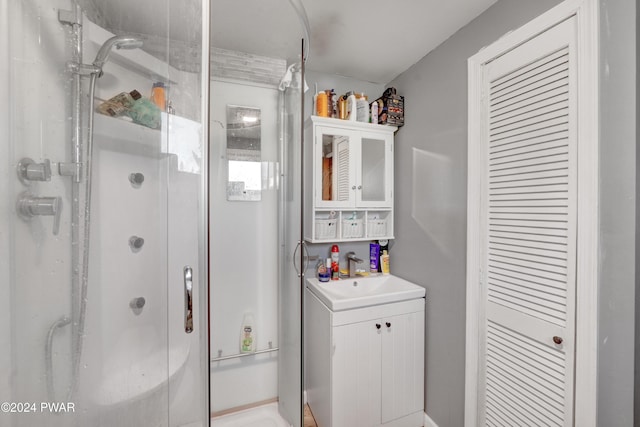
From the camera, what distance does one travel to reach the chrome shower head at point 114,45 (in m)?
0.74

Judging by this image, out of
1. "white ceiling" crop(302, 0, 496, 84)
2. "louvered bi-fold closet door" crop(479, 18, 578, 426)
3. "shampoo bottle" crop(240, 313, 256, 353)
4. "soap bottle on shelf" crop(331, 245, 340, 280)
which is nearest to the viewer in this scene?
"louvered bi-fold closet door" crop(479, 18, 578, 426)

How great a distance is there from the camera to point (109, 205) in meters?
0.79

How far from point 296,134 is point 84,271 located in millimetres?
1049

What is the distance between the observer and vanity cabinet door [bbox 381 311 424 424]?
142 cm

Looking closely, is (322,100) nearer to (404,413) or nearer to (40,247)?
(40,247)

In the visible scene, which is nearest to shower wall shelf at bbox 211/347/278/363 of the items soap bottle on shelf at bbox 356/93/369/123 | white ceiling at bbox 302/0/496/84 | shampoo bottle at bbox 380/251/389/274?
shampoo bottle at bbox 380/251/389/274

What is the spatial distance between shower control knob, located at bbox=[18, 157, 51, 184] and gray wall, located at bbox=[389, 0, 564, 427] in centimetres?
163

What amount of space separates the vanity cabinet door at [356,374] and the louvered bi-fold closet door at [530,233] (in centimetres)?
53

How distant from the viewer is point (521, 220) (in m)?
1.06

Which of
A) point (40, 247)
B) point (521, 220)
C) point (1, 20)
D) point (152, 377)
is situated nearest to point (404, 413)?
point (521, 220)

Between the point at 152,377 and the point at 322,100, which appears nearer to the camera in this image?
the point at 152,377

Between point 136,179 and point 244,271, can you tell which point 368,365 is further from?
point 136,179

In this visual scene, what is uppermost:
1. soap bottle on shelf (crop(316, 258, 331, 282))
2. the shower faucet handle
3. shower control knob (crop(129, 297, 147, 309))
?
the shower faucet handle

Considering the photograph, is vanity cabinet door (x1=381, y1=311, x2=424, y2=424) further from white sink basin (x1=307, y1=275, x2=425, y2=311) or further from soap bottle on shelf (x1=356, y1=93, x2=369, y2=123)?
soap bottle on shelf (x1=356, y1=93, x2=369, y2=123)
